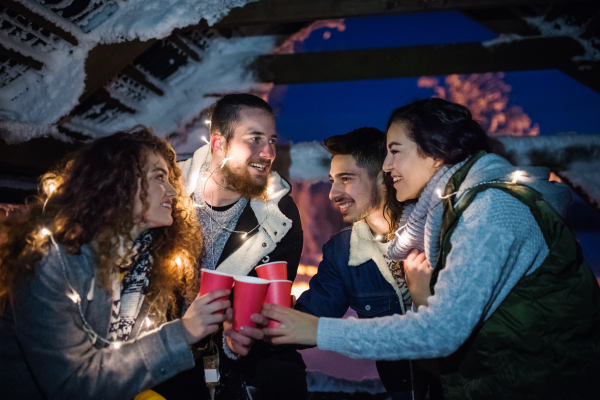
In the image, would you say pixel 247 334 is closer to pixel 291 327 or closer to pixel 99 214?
pixel 291 327

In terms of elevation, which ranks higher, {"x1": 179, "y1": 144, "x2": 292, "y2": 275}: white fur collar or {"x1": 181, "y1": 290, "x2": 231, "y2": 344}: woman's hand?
{"x1": 181, "y1": 290, "x2": 231, "y2": 344}: woman's hand

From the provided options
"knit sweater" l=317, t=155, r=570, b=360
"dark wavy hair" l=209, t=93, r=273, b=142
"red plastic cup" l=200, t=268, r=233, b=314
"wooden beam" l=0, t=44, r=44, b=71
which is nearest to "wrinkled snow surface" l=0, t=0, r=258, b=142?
"wooden beam" l=0, t=44, r=44, b=71

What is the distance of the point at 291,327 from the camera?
1.53 m

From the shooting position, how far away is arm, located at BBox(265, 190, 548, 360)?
121 centimetres

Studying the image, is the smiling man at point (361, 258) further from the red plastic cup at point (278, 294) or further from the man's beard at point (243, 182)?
the red plastic cup at point (278, 294)

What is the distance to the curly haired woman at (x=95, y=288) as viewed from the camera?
1.33 metres

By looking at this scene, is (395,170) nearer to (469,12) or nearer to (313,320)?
(313,320)

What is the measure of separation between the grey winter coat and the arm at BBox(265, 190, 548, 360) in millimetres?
788

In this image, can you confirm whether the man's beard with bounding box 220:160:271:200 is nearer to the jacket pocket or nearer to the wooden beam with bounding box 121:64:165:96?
the jacket pocket

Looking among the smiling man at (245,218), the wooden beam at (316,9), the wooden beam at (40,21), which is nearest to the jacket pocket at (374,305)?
the smiling man at (245,218)

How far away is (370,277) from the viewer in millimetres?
2600

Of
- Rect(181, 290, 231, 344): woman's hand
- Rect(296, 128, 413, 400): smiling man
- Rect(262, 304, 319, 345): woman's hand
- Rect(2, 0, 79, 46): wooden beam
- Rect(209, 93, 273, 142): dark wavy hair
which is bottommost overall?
Rect(296, 128, 413, 400): smiling man

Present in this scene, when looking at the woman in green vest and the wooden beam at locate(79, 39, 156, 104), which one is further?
the wooden beam at locate(79, 39, 156, 104)

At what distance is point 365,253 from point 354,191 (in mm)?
482
